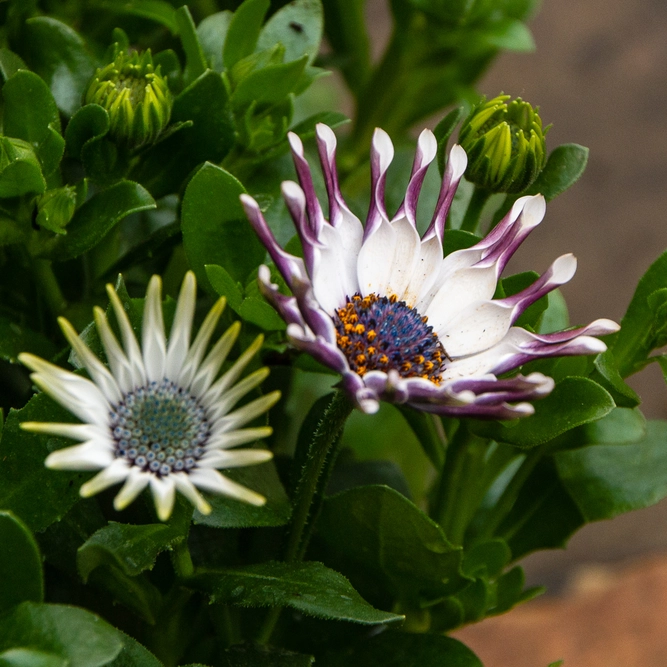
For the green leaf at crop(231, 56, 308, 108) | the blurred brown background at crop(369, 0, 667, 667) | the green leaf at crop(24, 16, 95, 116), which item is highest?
the blurred brown background at crop(369, 0, 667, 667)

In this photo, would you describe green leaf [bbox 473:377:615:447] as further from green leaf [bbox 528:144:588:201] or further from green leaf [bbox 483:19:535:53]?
green leaf [bbox 483:19:535:53]

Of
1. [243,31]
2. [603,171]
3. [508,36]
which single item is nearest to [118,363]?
[243,31]

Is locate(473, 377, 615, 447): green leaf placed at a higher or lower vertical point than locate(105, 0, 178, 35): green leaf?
lower

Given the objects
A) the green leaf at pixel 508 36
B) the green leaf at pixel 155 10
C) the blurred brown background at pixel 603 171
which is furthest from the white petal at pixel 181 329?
the blurred brown background at pixel 603 171

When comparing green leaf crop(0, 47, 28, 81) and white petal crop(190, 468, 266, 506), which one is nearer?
white petal crop(190, 468, 266, 506)

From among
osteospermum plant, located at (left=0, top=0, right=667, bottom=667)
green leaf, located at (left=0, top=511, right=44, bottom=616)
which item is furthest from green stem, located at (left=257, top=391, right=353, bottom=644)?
green leaf, located at (left=0, top=511, right=44, bottom=616)

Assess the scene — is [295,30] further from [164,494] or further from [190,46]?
[164,494]

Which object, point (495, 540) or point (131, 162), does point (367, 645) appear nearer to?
point (495, 540)

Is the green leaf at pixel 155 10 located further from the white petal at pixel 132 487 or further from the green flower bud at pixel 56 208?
the white petal at pixel 132 487
